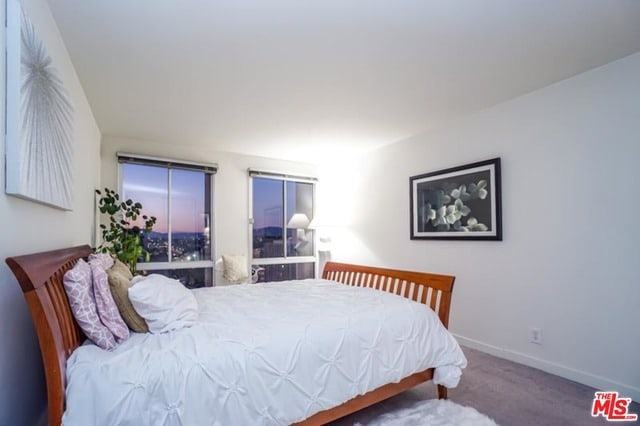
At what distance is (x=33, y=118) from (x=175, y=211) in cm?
324

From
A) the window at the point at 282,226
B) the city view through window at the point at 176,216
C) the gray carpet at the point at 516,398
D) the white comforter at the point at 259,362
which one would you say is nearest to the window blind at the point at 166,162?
the city view through window at the point at 176,216

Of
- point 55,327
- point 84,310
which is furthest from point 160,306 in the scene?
point 55,327

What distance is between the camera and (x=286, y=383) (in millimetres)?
1634

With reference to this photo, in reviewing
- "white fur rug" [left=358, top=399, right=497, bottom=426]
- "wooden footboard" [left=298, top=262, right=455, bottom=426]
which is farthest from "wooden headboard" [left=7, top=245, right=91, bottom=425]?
"white fur rug" [left=358, top=399, right=497, bottom=426]

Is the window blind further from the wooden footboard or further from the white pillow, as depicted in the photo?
the white pillow

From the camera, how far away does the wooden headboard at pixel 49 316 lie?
44.0 inches

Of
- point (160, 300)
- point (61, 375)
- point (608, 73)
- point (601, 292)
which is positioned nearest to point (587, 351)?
point (601, 292)

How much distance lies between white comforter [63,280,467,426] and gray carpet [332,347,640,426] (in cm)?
31

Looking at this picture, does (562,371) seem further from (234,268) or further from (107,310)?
(234,268)

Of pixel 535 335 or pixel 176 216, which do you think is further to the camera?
pixel 176 216

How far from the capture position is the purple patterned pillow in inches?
61.7

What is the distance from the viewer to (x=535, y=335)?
285 cm

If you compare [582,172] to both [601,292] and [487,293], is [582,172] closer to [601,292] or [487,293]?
[601,292]

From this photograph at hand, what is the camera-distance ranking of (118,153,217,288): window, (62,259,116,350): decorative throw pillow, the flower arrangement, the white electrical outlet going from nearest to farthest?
(62,259,116,350): decorative throw pillow → the white electrical outlet → the flower arrangement → (118,153,217,288): window
